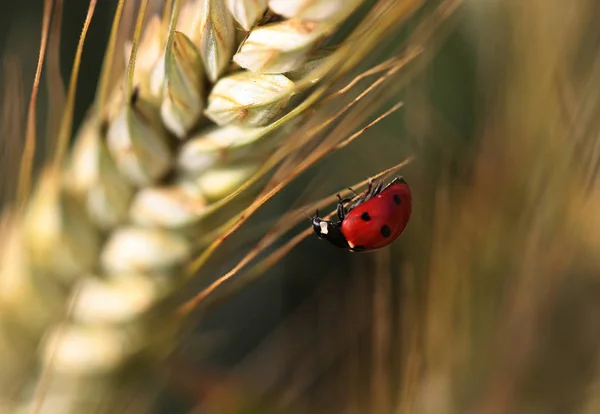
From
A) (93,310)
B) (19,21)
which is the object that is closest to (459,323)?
(93,310)

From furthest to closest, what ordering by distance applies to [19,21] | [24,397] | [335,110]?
[19,21] → [24,397] → [335,110]

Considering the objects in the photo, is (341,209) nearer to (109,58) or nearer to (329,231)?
(329,231)

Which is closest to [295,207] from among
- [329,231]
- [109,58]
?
[329,231]

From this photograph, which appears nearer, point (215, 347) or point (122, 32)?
point (122, 32)

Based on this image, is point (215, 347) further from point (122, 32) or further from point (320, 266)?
point (122, 32)

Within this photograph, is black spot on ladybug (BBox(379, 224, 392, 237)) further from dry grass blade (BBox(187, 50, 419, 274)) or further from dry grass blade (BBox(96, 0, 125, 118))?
dry grass blade (BBox(96, 0, 125, 118))

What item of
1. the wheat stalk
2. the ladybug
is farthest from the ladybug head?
the wheat stalk
